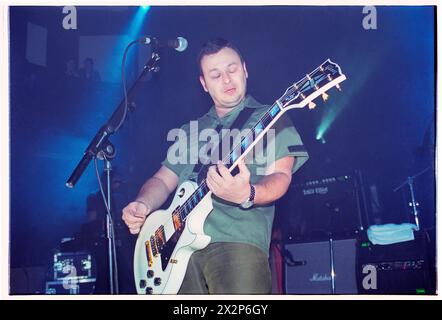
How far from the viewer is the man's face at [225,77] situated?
8.13 ft

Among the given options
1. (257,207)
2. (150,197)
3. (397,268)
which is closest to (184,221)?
(150,197)

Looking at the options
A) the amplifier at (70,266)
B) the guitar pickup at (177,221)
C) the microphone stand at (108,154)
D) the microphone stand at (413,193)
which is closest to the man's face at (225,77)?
the microphone stand at (108,154)

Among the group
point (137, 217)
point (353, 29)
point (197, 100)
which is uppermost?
point (353, 29)

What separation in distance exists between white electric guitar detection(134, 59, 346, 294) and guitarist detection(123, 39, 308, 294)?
3cm

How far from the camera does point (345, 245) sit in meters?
2.52

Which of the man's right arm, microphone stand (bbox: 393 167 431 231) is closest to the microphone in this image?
the man's right arm

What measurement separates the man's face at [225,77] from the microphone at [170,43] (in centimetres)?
11

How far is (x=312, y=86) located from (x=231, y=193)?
0.56m

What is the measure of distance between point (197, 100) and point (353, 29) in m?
0.76

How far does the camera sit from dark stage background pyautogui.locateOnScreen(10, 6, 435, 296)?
2.44 meters

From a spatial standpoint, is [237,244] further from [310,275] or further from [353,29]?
[353,29]

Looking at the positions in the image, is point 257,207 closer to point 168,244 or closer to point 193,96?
point 168,244

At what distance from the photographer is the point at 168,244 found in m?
2.42
